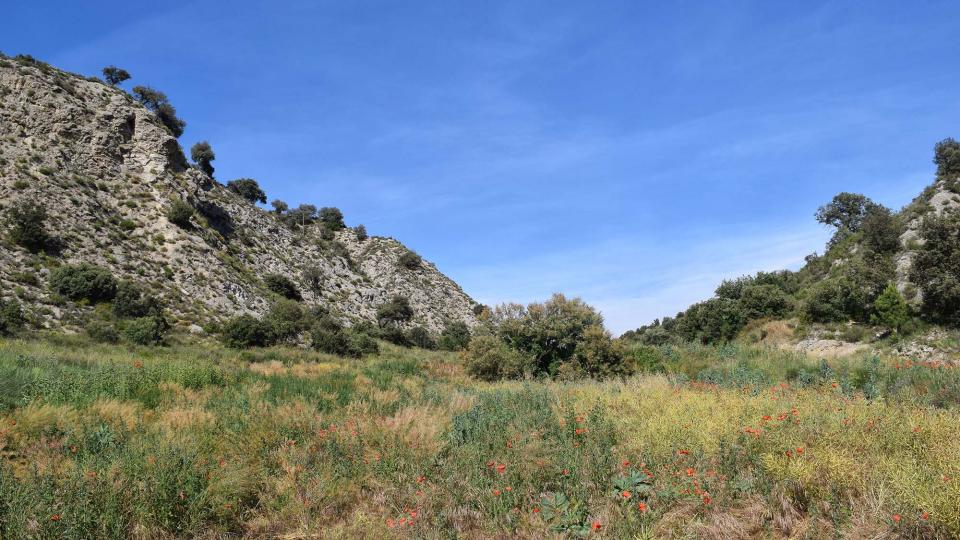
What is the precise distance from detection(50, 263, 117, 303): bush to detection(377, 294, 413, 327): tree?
2525cm

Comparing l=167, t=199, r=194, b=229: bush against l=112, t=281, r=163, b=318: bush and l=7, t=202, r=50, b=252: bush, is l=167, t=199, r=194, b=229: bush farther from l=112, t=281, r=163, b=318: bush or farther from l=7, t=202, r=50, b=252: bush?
l=112, t=281, r=163, b=318: bush

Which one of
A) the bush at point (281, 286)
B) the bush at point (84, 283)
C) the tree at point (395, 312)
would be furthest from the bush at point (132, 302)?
the tree at point (395, 312)

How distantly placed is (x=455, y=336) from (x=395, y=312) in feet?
24.0

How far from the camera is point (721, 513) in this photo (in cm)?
500

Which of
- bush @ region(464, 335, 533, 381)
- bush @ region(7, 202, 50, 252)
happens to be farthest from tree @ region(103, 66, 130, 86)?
bush @ region(464, 335, 533, 381)

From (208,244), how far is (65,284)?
1390 centimetres

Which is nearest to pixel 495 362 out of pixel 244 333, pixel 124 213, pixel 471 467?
pixel 471 467

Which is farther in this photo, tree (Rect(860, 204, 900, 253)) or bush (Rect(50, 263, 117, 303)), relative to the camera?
tree (Rect(860, 204, 900, 253))

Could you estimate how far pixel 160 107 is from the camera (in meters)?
53.9

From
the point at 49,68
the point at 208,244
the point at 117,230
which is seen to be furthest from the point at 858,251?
the point at 49,68

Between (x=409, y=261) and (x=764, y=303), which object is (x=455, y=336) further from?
(x=764, y=303)

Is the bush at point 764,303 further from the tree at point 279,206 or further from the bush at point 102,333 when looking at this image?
the tree at point 279,206

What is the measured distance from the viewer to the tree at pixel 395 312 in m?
52.8

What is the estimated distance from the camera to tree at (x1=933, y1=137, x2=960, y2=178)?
40531 millimetres
